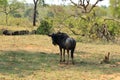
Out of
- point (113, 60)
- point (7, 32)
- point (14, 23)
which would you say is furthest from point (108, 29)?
point (14, 23)

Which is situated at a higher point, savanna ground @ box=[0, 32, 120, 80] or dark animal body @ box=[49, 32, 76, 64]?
dark animal body @ box=[49, 32, 76, 64]

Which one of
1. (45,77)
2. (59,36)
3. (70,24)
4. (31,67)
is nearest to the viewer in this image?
(45,77)

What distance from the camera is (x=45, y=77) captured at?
11445 millimetres

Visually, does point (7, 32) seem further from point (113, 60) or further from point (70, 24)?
point (113, 60)

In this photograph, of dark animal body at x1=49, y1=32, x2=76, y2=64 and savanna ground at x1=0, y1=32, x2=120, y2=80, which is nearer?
savanna ground at x1=0, y1=32, x2=120, y2=80

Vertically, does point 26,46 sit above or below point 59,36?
below

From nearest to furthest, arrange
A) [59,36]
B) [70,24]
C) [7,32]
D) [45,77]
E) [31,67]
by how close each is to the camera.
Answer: [45,77] → [31,67] → [59,36] → [70,24] → [7,32]

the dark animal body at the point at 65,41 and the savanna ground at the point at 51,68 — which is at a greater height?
the dark animal body at the point at 65,41

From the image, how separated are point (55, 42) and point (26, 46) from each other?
6.91 metres

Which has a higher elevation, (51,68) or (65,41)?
(65,41)

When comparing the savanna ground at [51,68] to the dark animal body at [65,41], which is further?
the dark animal body at [65,41]

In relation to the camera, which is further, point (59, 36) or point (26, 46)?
point (26, 46)

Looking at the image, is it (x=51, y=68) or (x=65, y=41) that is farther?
(x=65, y=41)

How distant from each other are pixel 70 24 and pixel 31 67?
A: 7636 mm
